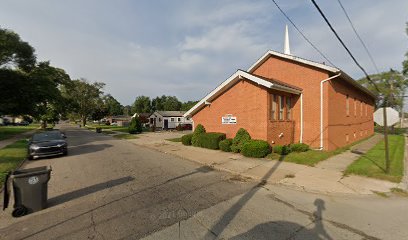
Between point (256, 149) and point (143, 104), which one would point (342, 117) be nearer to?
point (256, 149)

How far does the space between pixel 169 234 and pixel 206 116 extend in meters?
13.5

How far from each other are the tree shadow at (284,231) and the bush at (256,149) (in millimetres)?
6959

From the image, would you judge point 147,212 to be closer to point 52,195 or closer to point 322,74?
point 52,195

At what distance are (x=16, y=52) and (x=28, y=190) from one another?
35.0m

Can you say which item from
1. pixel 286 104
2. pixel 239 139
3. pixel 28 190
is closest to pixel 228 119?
pixel 239 139

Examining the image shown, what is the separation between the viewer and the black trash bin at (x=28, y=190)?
520 cm

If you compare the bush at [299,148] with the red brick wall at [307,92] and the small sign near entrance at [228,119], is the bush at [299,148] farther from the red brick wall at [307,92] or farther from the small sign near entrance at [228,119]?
the small sign near entrance at [228,119]

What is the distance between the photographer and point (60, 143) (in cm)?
1340

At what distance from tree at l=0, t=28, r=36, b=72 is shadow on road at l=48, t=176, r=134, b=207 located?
2937 centimetres

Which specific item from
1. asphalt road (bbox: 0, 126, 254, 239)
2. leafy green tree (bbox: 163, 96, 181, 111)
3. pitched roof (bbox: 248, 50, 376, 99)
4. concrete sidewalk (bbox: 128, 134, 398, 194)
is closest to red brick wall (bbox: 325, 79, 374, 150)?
pitched roof (bbox: 248, 50, 376, 99)

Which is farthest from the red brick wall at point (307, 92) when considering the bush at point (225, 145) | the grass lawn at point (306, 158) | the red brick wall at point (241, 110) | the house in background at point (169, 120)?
the house in background at point (169, 120)

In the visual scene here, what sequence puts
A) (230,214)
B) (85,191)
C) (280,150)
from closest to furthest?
(230,214) < (85,191) < (280,150)

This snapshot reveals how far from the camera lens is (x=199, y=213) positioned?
522 centimetres

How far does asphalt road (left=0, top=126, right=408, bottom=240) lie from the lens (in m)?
4.37
